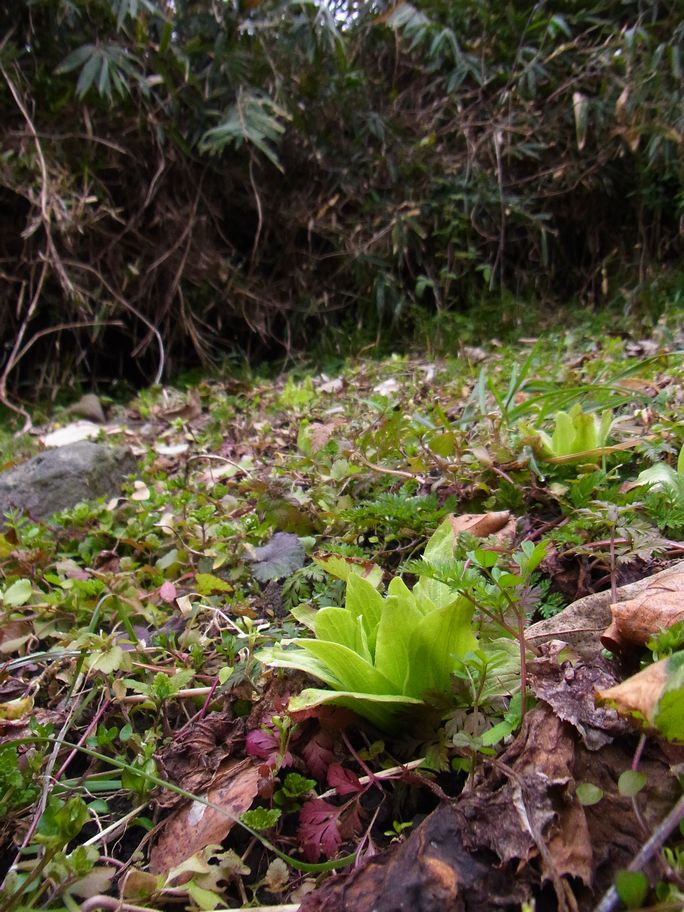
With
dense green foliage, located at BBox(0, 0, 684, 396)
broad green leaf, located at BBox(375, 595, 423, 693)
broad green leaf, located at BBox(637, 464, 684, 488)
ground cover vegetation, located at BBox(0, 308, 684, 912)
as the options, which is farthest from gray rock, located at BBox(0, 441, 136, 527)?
dense green foliage, located at BBox(0, 0, 684, 396)

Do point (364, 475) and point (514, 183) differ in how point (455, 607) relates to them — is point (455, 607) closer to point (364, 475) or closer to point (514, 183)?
point (364, 475)

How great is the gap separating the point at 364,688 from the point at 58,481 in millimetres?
1398

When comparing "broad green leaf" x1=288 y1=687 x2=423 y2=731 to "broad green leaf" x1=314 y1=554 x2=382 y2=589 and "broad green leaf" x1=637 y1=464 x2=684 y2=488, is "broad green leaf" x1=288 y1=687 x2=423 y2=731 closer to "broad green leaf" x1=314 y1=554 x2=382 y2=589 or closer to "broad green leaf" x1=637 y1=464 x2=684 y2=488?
"broad green leaf" x1=314 y1=554 x2=382 y2=589

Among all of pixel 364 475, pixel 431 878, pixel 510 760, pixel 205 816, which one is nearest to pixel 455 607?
pixel 510 760

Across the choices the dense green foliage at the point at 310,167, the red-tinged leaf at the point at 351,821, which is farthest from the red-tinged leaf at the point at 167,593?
the dense green foliage at the point at 310,167

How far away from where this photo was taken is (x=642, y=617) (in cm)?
66

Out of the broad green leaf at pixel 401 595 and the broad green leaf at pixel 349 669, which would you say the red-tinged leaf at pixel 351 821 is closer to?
the broad green leaf at pixel 349 669

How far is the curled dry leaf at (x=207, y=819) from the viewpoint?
0.70 meters

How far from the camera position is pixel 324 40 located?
3516 mm

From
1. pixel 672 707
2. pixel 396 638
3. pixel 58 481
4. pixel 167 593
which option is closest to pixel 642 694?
pixel 672 707

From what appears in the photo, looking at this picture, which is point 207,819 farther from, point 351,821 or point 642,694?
point 642,694

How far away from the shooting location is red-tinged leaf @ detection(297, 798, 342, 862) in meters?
0.66

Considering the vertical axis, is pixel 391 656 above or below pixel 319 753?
above

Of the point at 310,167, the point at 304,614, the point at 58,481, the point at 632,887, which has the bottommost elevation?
the point at 58,481
